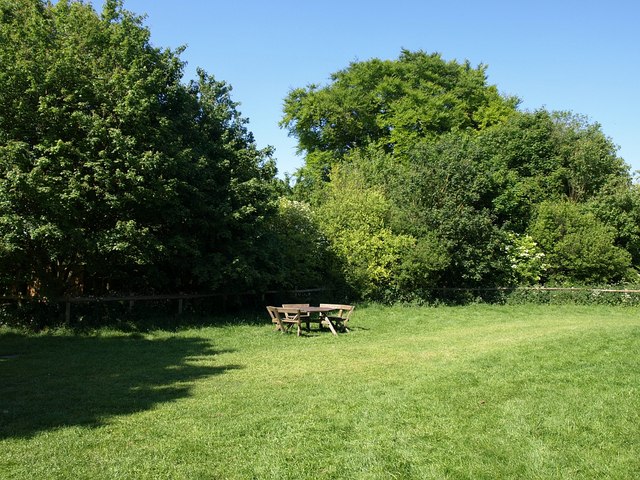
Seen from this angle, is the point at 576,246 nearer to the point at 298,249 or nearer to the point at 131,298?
the point at 298,249

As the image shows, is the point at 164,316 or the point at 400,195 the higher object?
the point at 400,195

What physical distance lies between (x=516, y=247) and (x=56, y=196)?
74.9 feet

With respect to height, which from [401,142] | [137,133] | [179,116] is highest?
[401,142]

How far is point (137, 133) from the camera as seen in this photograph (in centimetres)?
1520

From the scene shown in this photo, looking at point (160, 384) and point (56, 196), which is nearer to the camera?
point (160, 384)

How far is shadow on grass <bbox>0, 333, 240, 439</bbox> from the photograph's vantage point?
21.8 ft

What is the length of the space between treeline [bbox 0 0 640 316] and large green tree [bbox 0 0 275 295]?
62mm

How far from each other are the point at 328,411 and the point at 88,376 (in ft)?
17.1

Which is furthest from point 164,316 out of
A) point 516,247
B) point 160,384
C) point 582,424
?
point 516,247

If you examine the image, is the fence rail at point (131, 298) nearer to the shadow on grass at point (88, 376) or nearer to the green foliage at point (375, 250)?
the shadow on grass at point (88, 376)

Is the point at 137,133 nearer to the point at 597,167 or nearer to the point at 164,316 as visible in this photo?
the point at 164,316

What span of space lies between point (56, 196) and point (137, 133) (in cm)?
297

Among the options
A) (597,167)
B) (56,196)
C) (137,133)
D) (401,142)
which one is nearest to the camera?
(56,196)

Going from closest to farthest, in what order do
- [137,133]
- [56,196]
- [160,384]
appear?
[160,384], [56,196], [137,133]
